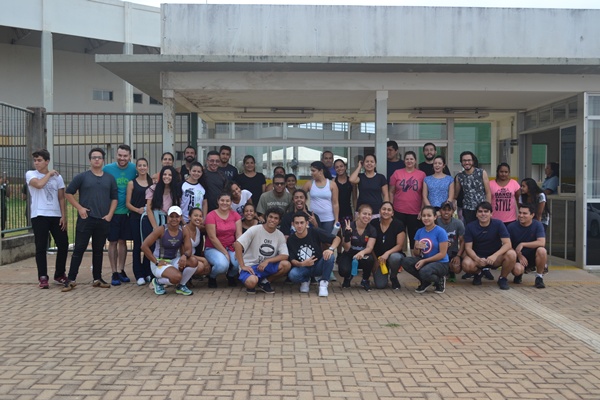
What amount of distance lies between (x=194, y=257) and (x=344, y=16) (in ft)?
14.3

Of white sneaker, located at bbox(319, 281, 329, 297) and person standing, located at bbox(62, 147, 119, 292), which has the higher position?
person standing, located at bbox(62, 147, 119, 292)

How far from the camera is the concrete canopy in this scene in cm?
826

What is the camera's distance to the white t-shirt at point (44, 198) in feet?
23.0

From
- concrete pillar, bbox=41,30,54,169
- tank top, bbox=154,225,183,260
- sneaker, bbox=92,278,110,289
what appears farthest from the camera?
concrete pillar, bbox=41,30,54,169

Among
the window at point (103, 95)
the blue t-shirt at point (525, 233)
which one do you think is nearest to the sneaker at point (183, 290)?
the blue t-shirt at point (525, 233)

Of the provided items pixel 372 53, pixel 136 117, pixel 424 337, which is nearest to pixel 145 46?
pixel 136 117

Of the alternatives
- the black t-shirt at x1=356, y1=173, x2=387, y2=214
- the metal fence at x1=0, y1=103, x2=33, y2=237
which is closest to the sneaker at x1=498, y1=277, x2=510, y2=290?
the black t-shirt at x1=356, y1=173, x2=387, y2=214

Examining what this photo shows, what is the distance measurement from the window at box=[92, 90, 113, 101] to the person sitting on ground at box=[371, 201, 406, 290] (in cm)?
2918

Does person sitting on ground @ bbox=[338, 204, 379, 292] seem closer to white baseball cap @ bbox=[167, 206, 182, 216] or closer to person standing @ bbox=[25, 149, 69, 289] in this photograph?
white baseball cap @ bbox=[167, 206, 182, 216]

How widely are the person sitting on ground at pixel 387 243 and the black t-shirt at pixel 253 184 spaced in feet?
6.23

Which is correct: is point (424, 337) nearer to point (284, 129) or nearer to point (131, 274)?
point (131, 274)

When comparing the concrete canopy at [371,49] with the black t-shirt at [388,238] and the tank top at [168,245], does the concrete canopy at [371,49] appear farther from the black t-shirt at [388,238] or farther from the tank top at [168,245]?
the tank top at [168,245]

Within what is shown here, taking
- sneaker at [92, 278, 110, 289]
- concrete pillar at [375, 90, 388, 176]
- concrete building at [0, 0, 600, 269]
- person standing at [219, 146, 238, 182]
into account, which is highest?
concrete building at [0, 0, 600, 269]

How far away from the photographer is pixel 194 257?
6.80 metres
